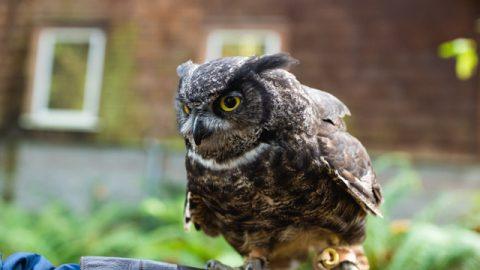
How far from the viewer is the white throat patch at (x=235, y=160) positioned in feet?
6.59

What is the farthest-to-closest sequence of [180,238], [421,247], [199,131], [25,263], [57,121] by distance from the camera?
1. [57,121]
2. [180,238]
3. [421,247]
4. [199,131]
5. [25,263]

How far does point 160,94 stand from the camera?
7.56 metres

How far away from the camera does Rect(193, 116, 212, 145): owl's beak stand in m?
1.93

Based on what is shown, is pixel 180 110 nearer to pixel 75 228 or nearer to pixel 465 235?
pixel 465 235

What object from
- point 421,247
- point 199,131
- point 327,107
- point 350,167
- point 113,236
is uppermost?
point 327,107

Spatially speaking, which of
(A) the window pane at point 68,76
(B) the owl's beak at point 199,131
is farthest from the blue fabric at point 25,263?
(A) the window pane at point 68,76

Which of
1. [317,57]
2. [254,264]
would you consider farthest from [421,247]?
[317,57]

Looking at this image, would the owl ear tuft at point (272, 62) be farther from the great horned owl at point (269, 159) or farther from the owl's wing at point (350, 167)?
the owl's wing at point (350, 167)

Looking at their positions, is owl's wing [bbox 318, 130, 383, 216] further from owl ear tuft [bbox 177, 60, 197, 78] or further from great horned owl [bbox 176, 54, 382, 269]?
owl ear tuft [bbox 177, 60, 197, 78]

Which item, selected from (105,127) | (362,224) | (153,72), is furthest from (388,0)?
(362,224)

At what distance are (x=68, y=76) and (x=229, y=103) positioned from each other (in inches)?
269

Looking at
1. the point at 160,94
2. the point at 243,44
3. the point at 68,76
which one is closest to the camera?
the point at 243,44

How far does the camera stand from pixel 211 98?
190cm

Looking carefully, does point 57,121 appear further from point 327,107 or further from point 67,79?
point 327,107
